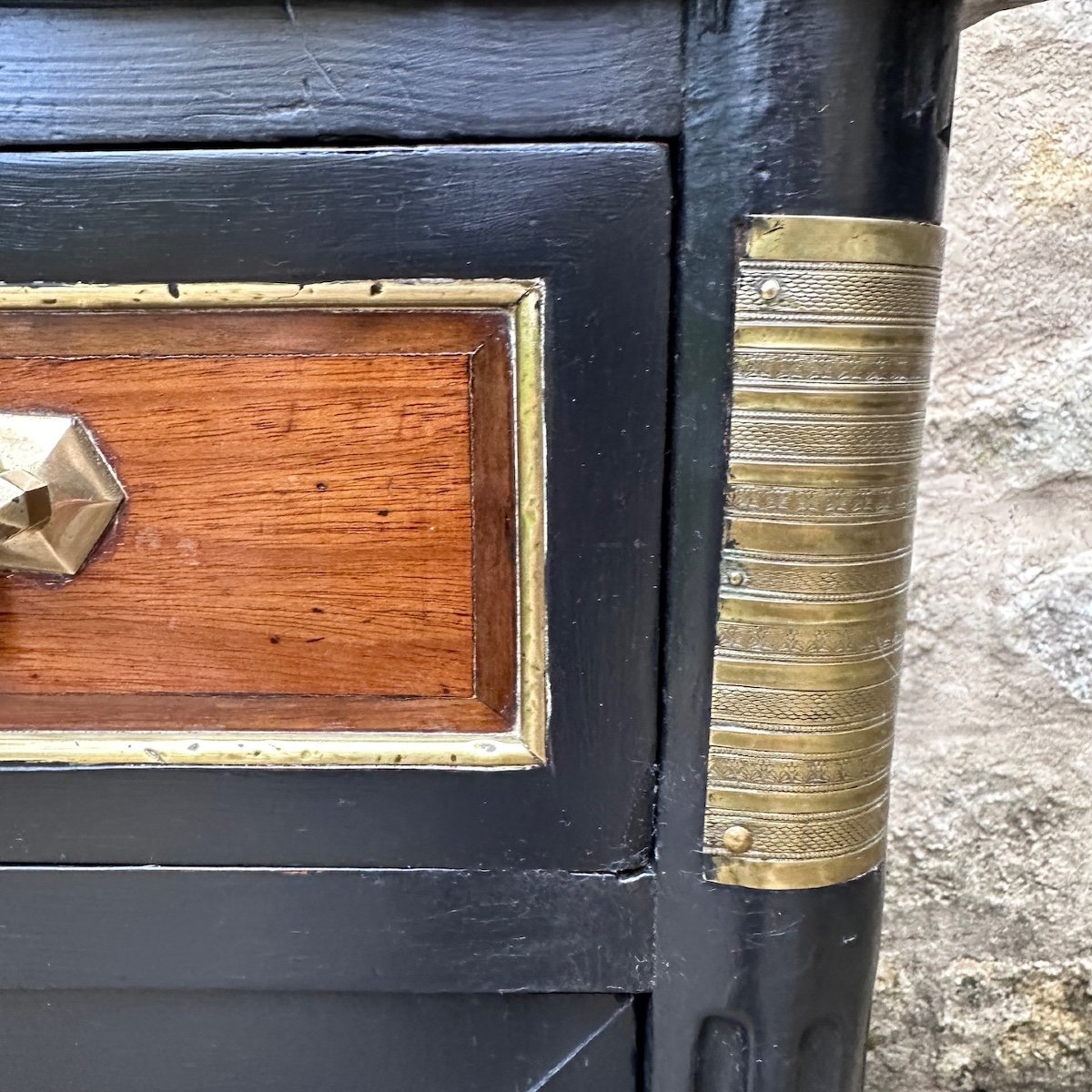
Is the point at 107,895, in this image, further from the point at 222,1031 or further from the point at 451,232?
the point at 451,232

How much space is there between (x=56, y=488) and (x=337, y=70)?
20 cm

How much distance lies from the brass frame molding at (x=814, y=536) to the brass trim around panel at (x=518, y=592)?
8 centimetres

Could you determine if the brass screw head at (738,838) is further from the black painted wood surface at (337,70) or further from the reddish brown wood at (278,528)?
the black painted wood surface at (337,70)

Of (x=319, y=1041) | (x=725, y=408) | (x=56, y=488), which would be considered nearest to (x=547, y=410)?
(x=725, y=408)

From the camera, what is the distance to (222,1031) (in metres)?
0.49

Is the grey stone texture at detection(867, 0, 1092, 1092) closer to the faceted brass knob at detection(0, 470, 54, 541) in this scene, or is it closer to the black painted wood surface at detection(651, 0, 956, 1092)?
the black painted wood surface at detection(651, 0, 956, 1092)

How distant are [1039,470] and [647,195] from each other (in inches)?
17.5

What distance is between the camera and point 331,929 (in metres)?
0.46

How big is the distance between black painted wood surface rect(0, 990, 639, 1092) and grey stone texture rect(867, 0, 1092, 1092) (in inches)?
14.3

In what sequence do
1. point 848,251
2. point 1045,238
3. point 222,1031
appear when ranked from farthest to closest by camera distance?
point 1045,238 → point 222,1031 → point 848,251

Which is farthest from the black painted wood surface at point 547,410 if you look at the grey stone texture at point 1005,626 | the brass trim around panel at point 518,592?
the grey stone texture at point 1005,626

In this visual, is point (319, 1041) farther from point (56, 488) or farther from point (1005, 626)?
point (1005, 626)

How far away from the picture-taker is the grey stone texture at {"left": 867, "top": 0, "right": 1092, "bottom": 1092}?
0.65 meters

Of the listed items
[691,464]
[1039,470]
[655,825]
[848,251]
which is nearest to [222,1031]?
[655,825]
